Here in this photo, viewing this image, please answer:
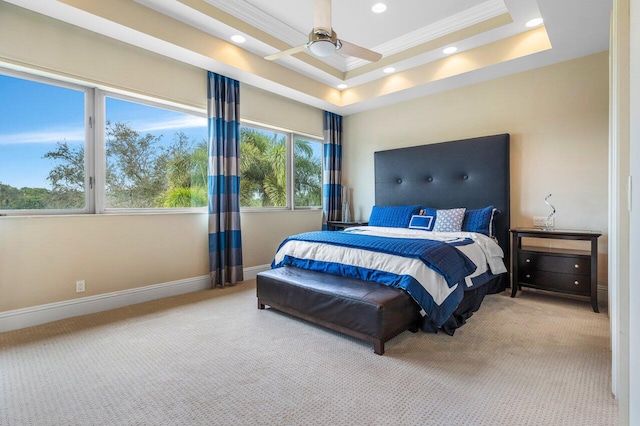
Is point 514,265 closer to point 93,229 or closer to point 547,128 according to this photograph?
point 547,128

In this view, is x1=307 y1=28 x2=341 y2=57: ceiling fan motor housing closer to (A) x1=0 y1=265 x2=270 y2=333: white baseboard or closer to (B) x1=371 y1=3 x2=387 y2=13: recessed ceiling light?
(B) x1=371 y1=3 x2=387 y2=13: recessed ceiling light

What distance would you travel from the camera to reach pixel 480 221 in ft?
11.9

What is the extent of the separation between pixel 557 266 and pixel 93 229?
452 centimetres

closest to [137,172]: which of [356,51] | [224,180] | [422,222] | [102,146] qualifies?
[102,146]

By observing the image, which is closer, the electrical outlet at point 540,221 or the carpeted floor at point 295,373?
the carpeted floor at point 295,373

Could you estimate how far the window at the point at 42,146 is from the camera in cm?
265

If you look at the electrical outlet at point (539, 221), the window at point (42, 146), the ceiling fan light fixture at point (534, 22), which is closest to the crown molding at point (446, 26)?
the ceiling fan light fixture at point (534, 22)

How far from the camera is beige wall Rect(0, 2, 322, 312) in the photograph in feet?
8.52

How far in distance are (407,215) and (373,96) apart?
181cm

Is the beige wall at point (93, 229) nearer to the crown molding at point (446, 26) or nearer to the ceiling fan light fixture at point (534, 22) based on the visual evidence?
the crown molding at point (446, 26)

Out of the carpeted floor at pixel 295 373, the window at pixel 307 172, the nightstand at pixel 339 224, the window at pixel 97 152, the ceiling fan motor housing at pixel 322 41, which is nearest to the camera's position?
the carpeted floor at pixel 295 373

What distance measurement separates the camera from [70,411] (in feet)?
5.22

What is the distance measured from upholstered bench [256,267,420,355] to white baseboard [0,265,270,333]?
4.28 feet


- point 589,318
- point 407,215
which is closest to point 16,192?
point 407,215
